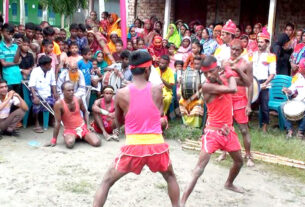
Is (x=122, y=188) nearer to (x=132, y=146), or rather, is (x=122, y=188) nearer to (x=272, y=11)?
(x=132, y=146)

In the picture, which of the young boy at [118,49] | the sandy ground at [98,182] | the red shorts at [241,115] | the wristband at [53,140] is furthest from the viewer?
the young boy at [118,49]

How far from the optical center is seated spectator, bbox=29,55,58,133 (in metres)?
7.44

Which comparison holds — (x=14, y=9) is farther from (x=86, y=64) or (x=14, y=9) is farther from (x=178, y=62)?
(x=178, y=62)

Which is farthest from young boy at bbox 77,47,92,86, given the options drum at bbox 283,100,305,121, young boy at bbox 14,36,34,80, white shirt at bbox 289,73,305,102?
white shirt at bbox 289,73,305,102

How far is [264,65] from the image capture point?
7789 millimetres

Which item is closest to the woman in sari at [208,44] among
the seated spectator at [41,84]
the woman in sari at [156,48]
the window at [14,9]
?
the woman in sari at [156,48]

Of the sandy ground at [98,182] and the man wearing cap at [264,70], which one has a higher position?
the man wearing cap at [264,70]

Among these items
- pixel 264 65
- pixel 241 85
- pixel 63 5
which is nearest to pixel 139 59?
pixel 241 85

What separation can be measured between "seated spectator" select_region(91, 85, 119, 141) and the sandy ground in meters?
0.96

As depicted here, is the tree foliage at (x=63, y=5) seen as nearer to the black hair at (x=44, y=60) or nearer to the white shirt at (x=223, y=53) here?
the black hair at (x=44, y=60)

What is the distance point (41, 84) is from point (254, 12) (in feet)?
25.0

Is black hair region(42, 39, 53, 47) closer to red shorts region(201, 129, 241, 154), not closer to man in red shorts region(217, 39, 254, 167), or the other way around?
man in red shorts region(217, 39, 254, 167)

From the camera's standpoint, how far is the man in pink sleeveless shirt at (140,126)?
368cm

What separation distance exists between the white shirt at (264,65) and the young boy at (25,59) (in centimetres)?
414
